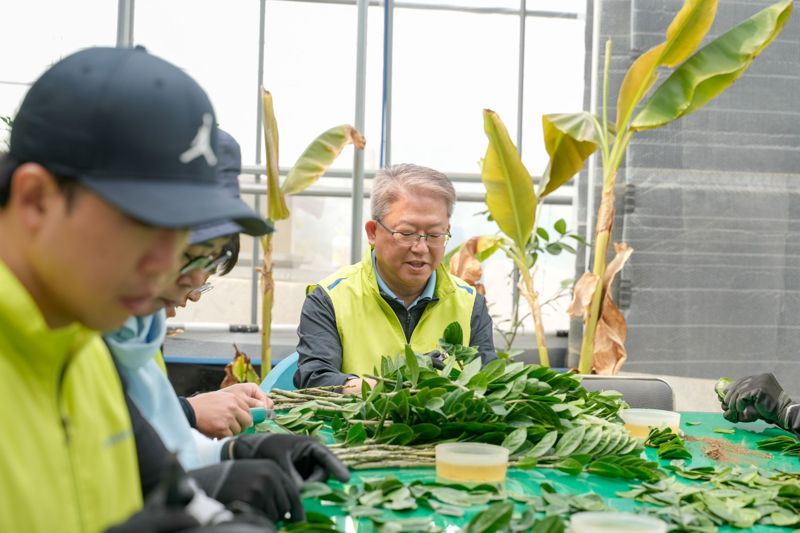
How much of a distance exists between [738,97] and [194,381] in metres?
3.85

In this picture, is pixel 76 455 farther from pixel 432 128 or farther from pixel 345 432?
pixel 432 128

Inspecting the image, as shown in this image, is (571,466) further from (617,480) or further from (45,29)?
(45,29)

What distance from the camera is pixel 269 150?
411cm

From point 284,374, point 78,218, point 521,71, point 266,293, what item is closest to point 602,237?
point 266,293

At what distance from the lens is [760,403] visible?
7.02ft

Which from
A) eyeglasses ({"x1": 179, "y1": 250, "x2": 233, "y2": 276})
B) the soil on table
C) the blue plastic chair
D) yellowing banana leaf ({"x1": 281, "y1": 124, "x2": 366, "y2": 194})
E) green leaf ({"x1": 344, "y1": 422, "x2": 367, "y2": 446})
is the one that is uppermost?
yellowing banana leaf ({"x1": 281, "y1": 124, "x2": 366, "y2": 194})

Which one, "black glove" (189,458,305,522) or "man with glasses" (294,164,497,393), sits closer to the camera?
"black glove" (189,458,305,522)

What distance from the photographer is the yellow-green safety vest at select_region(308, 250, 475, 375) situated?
2.88m

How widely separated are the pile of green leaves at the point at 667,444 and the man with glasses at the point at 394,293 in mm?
972

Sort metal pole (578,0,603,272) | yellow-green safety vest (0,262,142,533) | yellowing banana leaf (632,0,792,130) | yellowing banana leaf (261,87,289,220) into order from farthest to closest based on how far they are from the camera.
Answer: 1. metal pole (578,0,603,272)
2. yellowing banana leaf (261,87,289,220)
3. yellowing banana leaf (632,0,792,130)
4. yellow-green safety vest (0,262,142,533)

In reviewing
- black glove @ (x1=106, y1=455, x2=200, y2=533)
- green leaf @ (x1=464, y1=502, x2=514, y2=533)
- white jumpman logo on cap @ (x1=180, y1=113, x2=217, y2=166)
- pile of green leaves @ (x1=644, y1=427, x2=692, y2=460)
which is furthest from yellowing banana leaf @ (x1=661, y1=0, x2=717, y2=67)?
black glove @ (x1=106, y1=455, x2=200, y2=533)

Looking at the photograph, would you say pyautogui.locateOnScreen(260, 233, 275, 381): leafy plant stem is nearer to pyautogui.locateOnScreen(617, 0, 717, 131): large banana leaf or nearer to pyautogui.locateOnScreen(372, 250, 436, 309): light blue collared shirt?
pyautogui.locateOnScreen(372, 250, 436, 309): light blue collared shirt

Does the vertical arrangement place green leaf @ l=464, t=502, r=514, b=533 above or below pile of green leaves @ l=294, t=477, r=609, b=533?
above

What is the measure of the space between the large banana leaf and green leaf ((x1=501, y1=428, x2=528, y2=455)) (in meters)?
2.82
